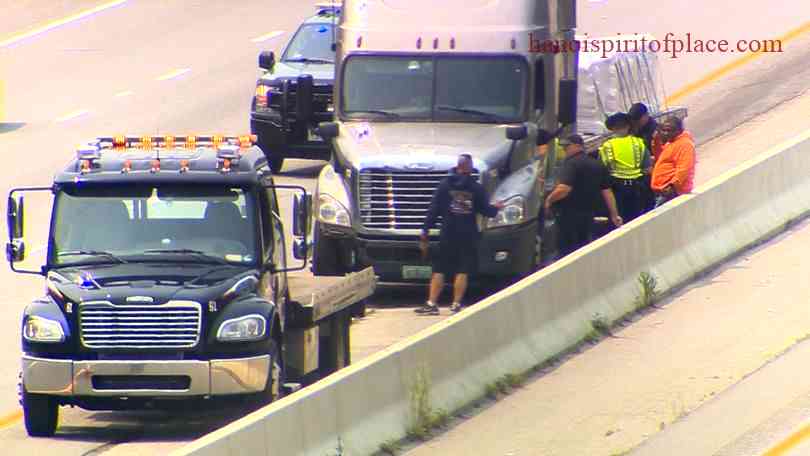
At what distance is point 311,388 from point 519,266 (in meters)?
8.07

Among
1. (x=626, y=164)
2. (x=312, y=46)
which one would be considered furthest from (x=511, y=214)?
(x=312, y=46)

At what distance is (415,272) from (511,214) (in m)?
1.24

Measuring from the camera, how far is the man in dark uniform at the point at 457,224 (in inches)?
769

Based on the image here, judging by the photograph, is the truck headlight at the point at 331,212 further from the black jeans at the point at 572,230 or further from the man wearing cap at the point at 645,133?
the man wearing cap at the point at 645,133

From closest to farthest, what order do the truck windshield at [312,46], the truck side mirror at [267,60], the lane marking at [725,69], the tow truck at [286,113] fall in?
1. the tow truck at [286,113]
2. the truck side mirror at [267,60]
3. the truck windshield at [312,46]
4. the lane marking at [725,69]

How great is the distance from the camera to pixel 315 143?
27719mm

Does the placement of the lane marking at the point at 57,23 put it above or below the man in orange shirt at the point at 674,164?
above

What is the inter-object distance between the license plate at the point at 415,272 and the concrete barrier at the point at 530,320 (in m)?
2.27

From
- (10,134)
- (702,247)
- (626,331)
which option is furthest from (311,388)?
(10,134)

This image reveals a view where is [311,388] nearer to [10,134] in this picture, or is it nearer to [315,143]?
[315,143]

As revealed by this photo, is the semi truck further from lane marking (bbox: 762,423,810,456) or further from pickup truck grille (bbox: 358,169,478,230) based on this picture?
lane marking (bbox: 762,423,810,456)

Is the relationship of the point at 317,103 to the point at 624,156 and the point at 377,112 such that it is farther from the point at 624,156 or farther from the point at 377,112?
the point at 624,156

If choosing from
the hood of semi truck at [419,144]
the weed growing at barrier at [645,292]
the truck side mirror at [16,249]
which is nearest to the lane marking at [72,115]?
the hood of semi truck at [419,144]

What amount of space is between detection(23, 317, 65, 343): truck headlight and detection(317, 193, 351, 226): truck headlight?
6.57 metres
